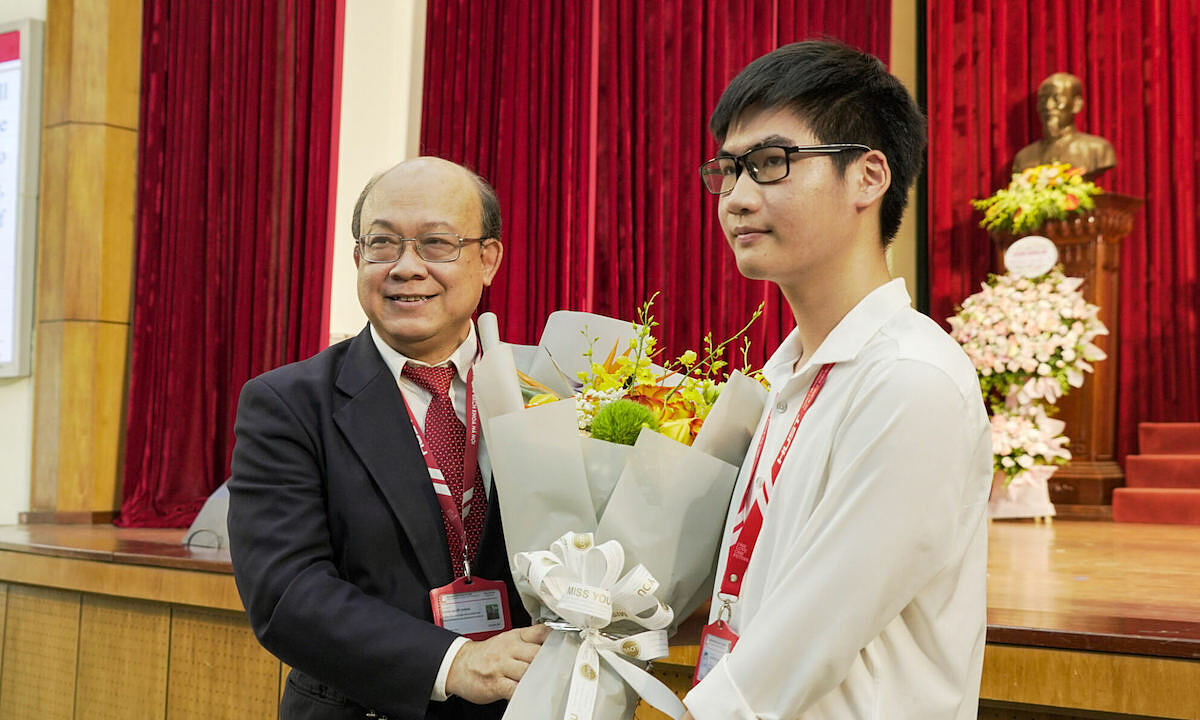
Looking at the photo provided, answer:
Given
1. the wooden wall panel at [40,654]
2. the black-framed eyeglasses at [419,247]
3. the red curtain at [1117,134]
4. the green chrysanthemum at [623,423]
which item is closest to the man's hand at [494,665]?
the green chrysanthemum at [623,423]

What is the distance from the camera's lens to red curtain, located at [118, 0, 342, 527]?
5559mm

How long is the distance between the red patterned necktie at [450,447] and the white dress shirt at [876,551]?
0.51 meters

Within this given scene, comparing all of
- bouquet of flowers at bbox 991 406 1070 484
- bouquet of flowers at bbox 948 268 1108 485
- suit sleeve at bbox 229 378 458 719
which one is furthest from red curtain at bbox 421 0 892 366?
suit sleeve at bbox 229 378 458 719

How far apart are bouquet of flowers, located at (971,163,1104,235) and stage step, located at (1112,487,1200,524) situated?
1.38m

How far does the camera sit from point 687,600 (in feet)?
4.50

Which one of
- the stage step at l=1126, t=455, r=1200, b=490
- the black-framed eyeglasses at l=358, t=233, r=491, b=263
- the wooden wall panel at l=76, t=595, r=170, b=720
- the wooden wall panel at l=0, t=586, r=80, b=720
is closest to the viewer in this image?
the black-framed eyeglasses at l=358, t=233, r=491, b=263

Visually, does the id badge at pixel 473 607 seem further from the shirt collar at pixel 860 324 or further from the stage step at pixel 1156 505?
the stage step at pixel 1156 505

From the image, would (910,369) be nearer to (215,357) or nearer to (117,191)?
(215,357)

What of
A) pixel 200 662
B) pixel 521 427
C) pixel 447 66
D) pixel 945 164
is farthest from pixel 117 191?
pixel 521 427

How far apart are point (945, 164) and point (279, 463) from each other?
5.26 m

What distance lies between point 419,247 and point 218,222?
14.9 feet

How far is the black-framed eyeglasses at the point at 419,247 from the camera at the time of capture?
64.2 inches

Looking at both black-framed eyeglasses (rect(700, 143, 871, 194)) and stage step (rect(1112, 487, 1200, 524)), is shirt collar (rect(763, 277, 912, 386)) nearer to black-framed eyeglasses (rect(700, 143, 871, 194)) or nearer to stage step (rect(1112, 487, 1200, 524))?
black-framed eyeglasses (rect(700, 143, 871, 194))

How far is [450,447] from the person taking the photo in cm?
164
